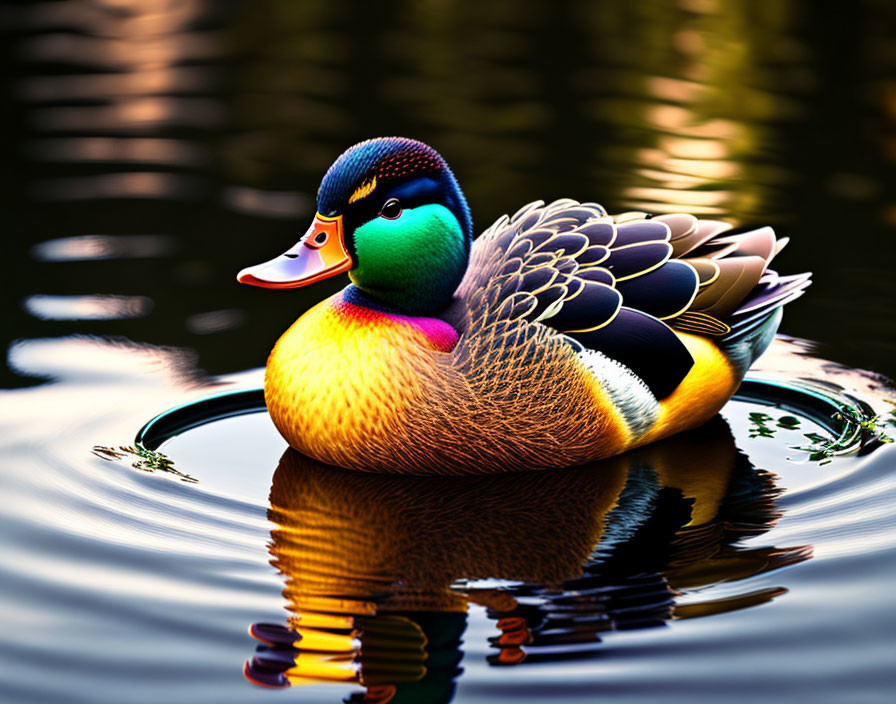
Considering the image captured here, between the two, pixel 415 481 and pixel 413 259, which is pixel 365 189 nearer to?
pixel 413 259

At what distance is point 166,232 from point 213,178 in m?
1.12

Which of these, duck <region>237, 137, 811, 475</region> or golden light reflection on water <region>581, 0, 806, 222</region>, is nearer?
duck <region>237, 137, 811, 475</region>

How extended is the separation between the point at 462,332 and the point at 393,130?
507cm

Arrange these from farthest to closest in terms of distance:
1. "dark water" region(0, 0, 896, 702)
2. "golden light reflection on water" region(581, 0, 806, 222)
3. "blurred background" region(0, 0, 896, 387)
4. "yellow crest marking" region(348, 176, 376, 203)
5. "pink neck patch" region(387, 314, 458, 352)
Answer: "golden light reflection on water" region(581, 0, 806, 222) < "blurred background" region(0, 0, 896, 387) < "pink neck patch" region(387, 314, 458, 352) < "yellow crest marking" region(348, 176, 376, 203) < "dark water" region(0, 0, 896, 702)

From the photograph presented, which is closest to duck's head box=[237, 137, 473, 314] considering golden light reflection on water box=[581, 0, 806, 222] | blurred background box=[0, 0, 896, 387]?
blurred background box=[0, 0, 896, 387]

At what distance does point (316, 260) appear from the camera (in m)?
5.55

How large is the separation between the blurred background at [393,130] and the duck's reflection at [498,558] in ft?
5.12

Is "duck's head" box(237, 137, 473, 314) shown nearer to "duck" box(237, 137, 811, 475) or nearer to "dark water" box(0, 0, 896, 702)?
"duck" box(237, 137, 811, 475)

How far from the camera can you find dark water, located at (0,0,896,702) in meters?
4.22

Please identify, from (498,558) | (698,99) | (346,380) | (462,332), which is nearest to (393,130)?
(698,99)

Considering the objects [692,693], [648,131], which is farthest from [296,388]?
[648,131]

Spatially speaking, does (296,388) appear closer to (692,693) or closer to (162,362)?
(162,362)

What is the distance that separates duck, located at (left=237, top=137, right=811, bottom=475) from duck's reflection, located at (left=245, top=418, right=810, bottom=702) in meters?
0.20

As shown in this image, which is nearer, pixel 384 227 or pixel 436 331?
pixel 384 227
